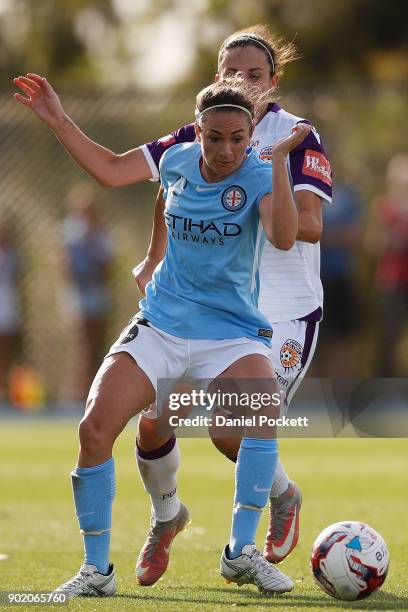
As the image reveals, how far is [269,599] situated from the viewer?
600 cm

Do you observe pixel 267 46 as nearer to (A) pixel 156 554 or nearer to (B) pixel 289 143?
(B) pixel 289 143

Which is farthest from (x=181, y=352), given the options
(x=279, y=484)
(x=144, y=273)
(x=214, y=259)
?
(x=279, y=484)

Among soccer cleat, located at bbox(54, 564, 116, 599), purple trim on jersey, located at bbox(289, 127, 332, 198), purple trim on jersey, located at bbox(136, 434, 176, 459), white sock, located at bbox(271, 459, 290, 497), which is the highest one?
purple trim on jersey, located at bbox(289, 127, 332, 198)

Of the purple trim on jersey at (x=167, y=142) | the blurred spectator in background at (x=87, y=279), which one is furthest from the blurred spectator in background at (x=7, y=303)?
the purple trim on jersey at (x=167, y=142)

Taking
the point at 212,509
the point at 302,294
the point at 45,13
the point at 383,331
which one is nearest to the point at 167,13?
the point at 45,13

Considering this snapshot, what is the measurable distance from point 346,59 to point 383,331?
10.8 m

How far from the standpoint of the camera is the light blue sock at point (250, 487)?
6117 mm

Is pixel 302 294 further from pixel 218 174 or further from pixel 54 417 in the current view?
pixel 54 417

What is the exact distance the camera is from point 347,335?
16859mm

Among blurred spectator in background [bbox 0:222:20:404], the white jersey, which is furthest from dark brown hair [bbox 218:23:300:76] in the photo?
blurred spectator in background [bbox 0:222:20:404]

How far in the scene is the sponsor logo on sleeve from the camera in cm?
680

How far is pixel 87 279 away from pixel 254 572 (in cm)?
1194

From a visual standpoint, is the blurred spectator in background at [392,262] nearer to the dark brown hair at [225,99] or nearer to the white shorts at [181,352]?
the dark brown hair at [225,99]

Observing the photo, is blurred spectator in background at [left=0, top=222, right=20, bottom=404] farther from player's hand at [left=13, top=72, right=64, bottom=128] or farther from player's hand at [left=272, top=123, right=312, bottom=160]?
player's hand at [left=272, top=123, right=312, bottom=160]
